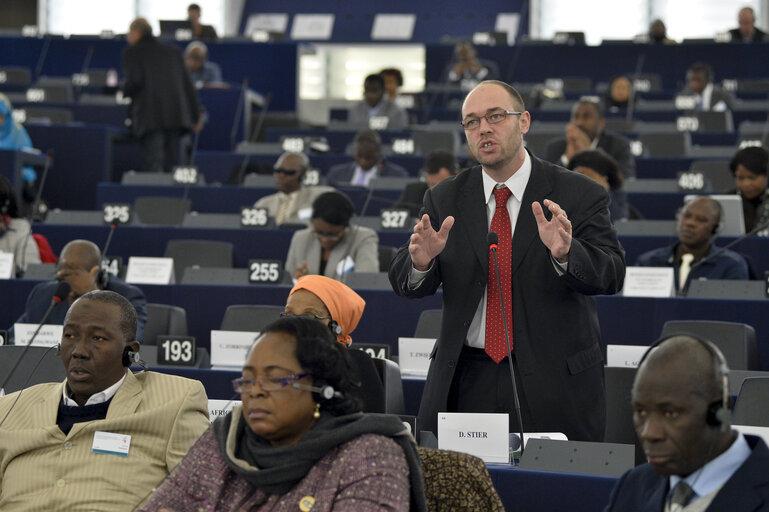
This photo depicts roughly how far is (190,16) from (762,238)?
9880 millimetres

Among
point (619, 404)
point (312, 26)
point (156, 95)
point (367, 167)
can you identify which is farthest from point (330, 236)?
point (312, 26)

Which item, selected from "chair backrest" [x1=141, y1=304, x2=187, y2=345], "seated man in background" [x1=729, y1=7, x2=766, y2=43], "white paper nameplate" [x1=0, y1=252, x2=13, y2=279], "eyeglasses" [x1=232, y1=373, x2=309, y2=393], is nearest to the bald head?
"chair backrest" [x1=141, y1=304, x2=187, y2=345]

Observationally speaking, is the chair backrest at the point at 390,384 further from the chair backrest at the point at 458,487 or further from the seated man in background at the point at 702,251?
the seated man in background at the point at 702,251

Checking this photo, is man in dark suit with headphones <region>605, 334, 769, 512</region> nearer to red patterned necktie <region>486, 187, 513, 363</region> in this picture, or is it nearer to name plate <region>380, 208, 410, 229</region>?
red patterned necktie <region>486, 187, 513, 363</region>

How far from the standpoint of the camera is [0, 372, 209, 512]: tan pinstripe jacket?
114 inches

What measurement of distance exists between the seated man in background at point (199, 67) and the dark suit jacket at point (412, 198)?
4.96 meters

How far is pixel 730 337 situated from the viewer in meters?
4.46

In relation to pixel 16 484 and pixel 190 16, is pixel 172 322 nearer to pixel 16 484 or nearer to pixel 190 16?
pixel 16 484

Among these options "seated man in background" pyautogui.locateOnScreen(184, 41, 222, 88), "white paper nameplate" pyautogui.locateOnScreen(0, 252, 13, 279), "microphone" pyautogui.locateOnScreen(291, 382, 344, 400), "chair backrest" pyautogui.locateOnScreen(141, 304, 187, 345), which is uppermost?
"seated man in background" pyautogui.locateOnScreen(184, 41, 222, 88)

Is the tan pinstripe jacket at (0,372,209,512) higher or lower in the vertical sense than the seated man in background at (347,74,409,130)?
lower

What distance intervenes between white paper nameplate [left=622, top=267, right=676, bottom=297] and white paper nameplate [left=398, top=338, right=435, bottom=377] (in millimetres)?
1308

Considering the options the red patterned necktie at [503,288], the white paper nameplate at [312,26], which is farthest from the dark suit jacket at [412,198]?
the white paper nameplate at [312,26]

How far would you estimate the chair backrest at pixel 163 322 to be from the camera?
17.1ft

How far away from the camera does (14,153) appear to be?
8.18 metres
